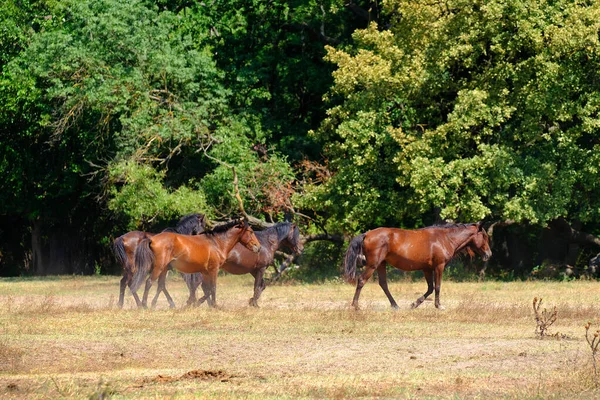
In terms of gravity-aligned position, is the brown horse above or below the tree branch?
below

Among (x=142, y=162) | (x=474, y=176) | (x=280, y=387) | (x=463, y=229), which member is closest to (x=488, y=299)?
(x=463, y=229)

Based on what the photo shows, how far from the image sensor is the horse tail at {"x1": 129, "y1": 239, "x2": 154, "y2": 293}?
2145 centimetres

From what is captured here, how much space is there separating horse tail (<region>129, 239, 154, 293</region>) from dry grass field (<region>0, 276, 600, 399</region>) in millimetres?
851

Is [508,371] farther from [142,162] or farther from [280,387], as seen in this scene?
[142,162]

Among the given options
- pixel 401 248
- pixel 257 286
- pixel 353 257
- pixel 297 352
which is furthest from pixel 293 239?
pixel 297 352

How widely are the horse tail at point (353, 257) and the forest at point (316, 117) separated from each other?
887 cm

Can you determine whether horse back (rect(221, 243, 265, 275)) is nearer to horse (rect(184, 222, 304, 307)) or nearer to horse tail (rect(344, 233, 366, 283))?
horse (rect(184, 222, 304, 307))

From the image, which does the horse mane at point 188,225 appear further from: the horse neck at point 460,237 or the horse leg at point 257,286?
the horse neck at point 460,237

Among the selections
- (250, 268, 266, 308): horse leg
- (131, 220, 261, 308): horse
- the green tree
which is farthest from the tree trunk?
(131, 220, 261, 308): horse

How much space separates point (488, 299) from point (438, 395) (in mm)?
12626

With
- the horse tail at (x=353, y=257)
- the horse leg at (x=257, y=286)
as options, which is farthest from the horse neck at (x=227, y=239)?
the horse tail at (x=353, y=257)

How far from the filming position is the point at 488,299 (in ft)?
78.9

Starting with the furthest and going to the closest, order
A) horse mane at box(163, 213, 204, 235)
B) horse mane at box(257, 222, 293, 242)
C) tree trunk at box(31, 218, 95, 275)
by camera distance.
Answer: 1. tree trunk at box(31, 218, 95, 275)
2. horse mane at box(257, 222, 293, 242)
3. horse mane at box(163, 213, 204, 235)

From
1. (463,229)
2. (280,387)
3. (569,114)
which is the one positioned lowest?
(280,387)
